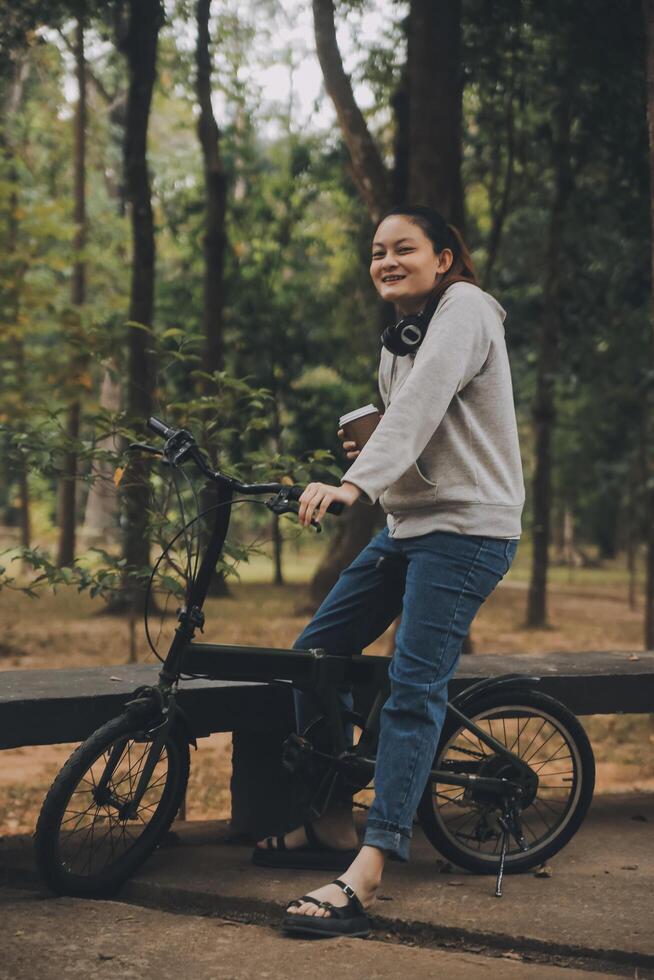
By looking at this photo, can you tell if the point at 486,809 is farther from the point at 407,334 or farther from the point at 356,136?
the point at 356,136

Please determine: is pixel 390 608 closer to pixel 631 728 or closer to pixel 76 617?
pixel 631 728

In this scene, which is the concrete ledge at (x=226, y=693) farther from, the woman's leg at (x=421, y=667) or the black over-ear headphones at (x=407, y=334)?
the black over-ear headphones at (x=407, y=334)

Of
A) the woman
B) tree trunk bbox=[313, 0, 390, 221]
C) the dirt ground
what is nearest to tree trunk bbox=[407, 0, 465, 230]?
tree trunk bbox=[313, 0, 390, 221]

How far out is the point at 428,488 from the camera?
3.94m

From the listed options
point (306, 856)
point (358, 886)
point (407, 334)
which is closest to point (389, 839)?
point (358, 886)

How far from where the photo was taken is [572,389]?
19.1 meters

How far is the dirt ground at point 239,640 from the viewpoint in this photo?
7461 millimetres

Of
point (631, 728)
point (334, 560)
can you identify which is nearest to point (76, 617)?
point (334, 560)

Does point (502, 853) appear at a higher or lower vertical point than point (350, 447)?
lower

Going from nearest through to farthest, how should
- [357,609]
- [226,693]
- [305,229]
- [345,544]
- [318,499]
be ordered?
1. [318,499]
2. [357,609]
3. [226,693]
4. [345,544]
5. [305,229]

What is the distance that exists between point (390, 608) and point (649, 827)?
1.75 meters

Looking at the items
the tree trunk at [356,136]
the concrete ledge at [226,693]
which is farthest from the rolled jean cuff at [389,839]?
the tree trunk at [356,136]

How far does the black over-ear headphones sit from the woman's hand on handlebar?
23.9 inches

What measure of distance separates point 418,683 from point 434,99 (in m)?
7.71
